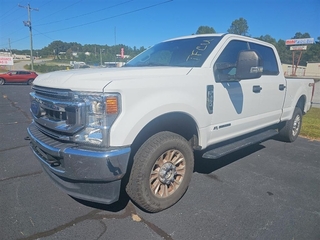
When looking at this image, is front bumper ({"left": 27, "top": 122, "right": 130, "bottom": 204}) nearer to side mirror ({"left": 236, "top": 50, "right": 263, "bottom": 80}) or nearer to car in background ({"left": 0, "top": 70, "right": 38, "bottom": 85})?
side mirror ({"left": 236, "top": 50, "right": 263, "bottom": 80})

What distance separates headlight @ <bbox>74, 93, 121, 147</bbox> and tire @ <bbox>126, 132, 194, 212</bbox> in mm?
490

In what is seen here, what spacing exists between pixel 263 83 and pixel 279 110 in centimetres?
101

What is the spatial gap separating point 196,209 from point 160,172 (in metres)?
0.63

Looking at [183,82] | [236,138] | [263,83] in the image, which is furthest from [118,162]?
[263,83]

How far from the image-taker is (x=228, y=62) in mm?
3537

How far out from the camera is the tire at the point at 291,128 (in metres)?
5.38


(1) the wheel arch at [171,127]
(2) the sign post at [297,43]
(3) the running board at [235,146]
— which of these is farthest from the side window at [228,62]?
(2) the sign post at [297,43]

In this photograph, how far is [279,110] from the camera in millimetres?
4719

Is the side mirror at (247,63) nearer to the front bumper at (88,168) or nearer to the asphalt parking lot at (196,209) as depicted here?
the asphalt parking lot at (196,209)

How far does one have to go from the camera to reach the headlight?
2162 millimetres

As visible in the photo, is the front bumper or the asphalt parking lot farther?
the asphalt parking lot

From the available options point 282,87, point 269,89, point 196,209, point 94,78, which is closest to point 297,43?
point 282,87

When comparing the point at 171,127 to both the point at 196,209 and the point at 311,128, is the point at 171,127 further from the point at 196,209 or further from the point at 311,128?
the point at 311,128

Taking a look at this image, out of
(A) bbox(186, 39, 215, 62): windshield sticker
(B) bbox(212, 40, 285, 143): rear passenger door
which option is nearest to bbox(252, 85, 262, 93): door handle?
(B) bbox(212, 40, 285, 143): rear passenger door
